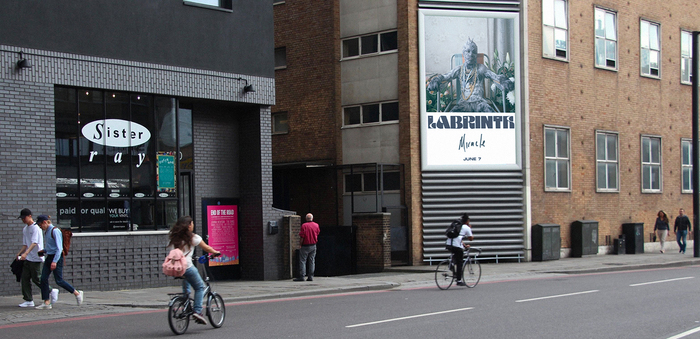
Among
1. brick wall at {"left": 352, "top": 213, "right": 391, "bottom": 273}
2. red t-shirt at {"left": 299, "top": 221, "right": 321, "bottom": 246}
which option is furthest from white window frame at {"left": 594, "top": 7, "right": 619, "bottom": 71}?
red t-shirt at {"left": 299, "top": 221, "right": 321, "bottom": 246}

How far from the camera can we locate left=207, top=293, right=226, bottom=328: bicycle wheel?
428 inches

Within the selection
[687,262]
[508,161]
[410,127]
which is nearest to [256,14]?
[410,127]

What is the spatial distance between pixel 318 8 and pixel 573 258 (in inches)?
500

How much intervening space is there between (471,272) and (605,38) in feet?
52.7

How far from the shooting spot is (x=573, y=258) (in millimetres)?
27375

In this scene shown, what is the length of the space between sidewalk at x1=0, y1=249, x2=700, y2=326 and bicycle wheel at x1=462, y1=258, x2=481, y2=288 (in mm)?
1467

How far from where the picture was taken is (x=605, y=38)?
29.9 metres

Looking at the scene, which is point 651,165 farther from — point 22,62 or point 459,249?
point 22,62

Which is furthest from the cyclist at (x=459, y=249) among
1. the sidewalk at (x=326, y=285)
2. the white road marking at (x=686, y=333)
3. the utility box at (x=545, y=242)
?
the utility box at (x=545, y=242)

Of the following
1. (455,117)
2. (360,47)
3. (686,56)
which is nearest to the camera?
(455,117)

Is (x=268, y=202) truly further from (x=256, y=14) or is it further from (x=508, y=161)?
(x=508, y=161)

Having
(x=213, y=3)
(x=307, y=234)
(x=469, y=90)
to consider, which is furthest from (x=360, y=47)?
(x=307, y=234)

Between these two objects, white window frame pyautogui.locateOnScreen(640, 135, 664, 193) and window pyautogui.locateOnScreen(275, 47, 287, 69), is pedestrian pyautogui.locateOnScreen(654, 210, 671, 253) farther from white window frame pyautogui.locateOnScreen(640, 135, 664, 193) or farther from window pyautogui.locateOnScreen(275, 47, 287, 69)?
window pyautogui.locateOnScreen(275, 47, 287, 69)

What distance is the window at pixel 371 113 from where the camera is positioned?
25516mm
